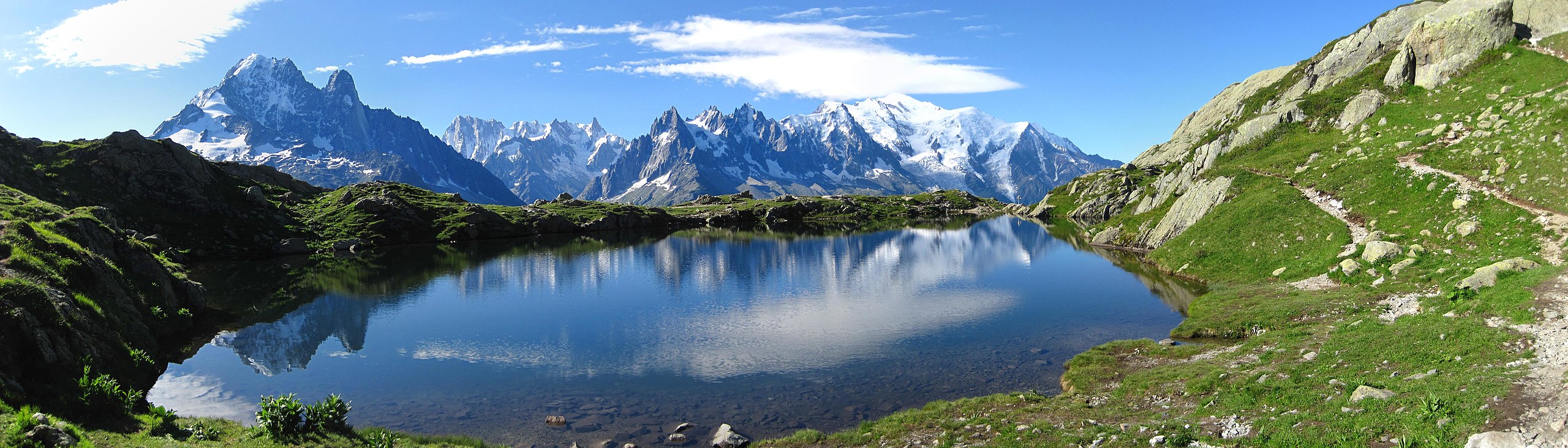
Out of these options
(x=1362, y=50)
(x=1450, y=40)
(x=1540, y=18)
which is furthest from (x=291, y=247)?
(x=1362, y=50)

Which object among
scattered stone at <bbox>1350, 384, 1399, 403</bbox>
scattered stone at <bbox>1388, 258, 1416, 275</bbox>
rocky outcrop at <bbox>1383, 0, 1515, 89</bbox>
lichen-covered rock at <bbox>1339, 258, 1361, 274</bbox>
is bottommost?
scattered stone at <bbox>1350, 384, 1399, 403</bbox>

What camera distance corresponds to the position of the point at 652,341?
5109cm

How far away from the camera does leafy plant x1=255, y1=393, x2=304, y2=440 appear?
24297 mm

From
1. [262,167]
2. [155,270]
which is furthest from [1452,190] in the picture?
[262,167]

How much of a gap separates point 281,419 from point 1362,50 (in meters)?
148

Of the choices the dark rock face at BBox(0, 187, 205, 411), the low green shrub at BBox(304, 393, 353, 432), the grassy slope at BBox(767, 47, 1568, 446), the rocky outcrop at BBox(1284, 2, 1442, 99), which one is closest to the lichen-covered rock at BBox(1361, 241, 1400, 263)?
the grassy slope at BBox(767, 47, 1568, 446)

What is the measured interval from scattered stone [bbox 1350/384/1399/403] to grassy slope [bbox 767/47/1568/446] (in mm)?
391

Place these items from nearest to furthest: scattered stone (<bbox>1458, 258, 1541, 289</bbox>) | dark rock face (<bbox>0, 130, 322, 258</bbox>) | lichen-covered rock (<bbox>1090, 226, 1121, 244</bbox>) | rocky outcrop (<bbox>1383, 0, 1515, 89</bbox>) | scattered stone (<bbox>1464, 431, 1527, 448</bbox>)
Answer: scattered stone (<bbox>1464, 431, 1527, 448</bbox>)
scattered stone (<bbox>1458, 258, 1541, 289</bbox>)
rocky outcrop (<bbox>1383, 0, 1515, 89</bbox>)
dark rock face (<bbox>0, 130, 322, 258</bbox>)
lichen-covered rock (<bbox>1090, 226, 1121, 244</bbox>)

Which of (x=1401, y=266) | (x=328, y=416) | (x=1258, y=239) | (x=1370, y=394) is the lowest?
(x=328, y=416)

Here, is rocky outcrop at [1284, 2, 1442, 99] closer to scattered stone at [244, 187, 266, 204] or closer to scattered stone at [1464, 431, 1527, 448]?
scattered stone at [1464, 431, 1527, 448]

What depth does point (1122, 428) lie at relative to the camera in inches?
907

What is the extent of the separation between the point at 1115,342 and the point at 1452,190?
2957 cm

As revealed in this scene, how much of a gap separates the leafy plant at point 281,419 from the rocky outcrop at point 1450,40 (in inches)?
4183

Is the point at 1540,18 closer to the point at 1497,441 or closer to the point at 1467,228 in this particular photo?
the point at 1467,228
